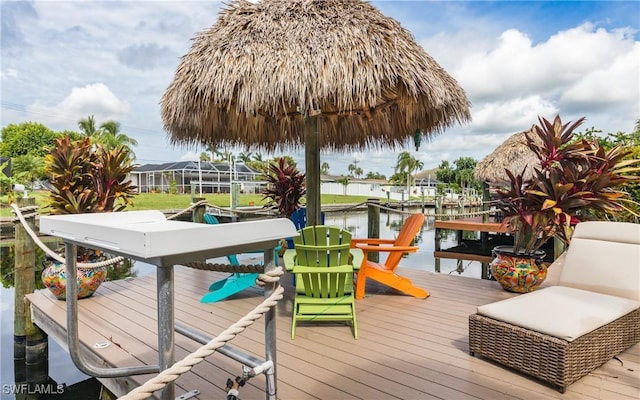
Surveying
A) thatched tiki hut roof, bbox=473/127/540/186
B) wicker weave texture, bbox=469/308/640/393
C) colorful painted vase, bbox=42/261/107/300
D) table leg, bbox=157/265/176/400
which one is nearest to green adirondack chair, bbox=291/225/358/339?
wicker weave texture, bbox=469/308/640/393

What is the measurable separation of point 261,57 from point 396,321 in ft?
8.57

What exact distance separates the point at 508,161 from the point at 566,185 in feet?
29.6

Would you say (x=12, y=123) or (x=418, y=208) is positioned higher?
(x=12, y=123)

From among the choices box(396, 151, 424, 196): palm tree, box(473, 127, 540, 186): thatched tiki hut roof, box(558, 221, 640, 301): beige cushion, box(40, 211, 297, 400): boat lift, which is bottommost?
box(558, 221, 640, 301): beige cushion

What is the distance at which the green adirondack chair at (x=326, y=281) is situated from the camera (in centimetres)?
282

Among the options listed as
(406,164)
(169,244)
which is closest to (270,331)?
(169,244)

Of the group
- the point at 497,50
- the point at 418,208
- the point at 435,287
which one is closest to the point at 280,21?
the point at 435,287

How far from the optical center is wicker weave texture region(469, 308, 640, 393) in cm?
194

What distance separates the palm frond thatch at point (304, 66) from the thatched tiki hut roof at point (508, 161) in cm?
823

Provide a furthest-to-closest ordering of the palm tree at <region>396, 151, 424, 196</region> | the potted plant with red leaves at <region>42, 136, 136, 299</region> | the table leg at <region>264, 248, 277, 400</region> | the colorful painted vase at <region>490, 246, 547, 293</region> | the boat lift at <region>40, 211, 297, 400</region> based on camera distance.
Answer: the palm tree at <region>396, 151, 424, 196</region> < the potted plant with red leaves at <region>42, 136, 136, 299</region> < the colorful painted vase at <region>490, 246, 547, 293</region> < the table leg at <region>264, 248, 277, 400</region> < the boat lift at <region>40, 211, 297, 400</region>

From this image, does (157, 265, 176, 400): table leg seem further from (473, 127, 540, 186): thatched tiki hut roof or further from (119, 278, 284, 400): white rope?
(473, 127, 540, 186): thatched tiki hut roof

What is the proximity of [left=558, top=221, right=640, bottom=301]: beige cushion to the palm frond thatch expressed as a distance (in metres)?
1.65

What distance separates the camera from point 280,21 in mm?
3451

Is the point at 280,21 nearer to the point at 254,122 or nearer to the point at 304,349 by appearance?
the point at 254,122
